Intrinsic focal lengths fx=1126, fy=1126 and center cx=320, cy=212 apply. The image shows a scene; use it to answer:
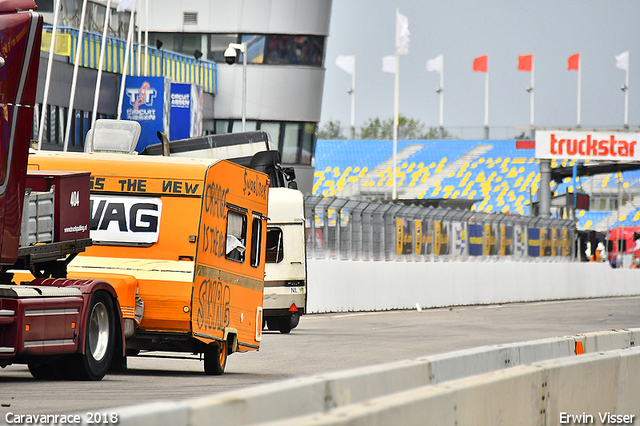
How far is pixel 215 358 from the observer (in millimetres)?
12570

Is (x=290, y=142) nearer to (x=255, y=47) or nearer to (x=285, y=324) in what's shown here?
(x=255, y=47)

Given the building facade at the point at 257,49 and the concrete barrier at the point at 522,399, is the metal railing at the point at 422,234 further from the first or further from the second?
the concrete barrier at the point at 522,399

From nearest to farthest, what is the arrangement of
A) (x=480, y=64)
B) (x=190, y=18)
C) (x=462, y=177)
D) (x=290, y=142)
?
(x=190, y=18) → (x=290, y=142) → (x=480, y=64) → (x=462, y=177)

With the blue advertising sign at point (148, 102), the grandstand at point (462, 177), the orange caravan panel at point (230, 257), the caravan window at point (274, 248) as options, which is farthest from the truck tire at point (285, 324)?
the grandstand at point (462, 177)

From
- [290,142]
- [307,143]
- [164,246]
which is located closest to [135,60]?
[290,142]

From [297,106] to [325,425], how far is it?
50.9m

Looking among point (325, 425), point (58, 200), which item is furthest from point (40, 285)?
point (325, 425)

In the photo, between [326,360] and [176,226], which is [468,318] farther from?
[176,226]

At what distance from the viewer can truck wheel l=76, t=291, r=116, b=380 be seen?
1069cm

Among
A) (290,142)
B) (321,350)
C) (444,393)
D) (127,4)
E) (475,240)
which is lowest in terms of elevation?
(321,350)

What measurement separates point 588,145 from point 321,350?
1420 inches

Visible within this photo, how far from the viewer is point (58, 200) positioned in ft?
35.4

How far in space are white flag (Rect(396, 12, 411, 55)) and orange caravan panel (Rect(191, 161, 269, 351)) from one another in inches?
1495

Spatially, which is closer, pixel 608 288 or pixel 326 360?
pixel 326 360
